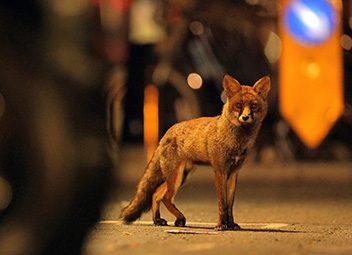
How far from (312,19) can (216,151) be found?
8800mm

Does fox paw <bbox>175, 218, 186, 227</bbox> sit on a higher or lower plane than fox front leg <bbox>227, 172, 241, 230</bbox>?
lower

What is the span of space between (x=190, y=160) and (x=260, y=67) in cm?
1090

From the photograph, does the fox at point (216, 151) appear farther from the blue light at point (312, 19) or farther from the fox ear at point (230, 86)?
the blue light at point (312, 19)

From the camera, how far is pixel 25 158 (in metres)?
3.51

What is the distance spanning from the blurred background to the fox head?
948 mm

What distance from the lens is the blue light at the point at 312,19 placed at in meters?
17.3

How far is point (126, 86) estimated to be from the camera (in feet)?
68.1

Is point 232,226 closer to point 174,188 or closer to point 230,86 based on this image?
point 174,188

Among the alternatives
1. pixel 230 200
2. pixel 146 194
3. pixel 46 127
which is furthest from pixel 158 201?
pixel 46 127

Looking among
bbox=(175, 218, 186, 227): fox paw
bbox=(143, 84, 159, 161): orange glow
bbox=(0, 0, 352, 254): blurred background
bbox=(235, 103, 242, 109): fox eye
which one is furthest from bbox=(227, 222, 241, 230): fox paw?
bbox=(143, 84, 159, 161): orange glow

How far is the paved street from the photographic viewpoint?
7.41 metres

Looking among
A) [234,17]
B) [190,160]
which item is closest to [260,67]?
[234,17]

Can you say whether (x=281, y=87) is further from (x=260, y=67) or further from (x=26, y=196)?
(x=26, y=196)

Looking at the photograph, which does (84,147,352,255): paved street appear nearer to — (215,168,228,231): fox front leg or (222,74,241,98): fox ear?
(215,168,228,231): fox front leg
